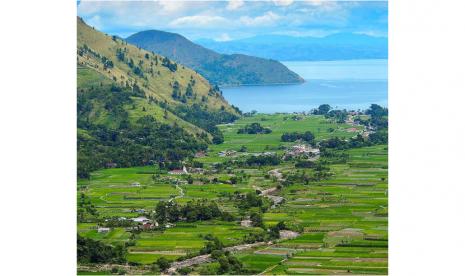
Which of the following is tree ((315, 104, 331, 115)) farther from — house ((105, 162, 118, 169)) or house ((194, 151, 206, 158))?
house ((105, 162, 118, 169))

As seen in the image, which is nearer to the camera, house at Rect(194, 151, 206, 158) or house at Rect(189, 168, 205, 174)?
house at Rect(189, 168, 205, 174)

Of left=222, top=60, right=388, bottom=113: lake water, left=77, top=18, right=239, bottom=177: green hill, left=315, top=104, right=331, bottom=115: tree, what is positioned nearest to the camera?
left=77, top=18, right=239, bottom=177: green hill

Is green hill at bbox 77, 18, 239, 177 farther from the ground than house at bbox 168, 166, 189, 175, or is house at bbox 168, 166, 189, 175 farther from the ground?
green hill at bbox 77, 18, 239, 177

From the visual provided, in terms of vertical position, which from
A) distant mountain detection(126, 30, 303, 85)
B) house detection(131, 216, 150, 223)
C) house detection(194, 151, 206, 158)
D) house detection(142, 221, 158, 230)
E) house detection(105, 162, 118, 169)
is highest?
distant mountain detection(126, 30, 303, 85)

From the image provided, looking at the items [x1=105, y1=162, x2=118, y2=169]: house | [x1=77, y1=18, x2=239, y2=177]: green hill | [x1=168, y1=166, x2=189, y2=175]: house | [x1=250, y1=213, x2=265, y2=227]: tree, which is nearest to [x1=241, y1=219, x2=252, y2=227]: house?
[x1=250, y1=213, x2=265, y2=227]: tree

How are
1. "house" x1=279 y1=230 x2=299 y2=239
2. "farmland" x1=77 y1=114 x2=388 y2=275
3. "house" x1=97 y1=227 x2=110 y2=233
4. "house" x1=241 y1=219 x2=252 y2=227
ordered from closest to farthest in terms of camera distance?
"farmland" x1=77 y1=114 x2=388 y2=275
"house" x1=279 y1=230 x2=299 y2=239
"house" x1=97 y1=227 x2=110 y2=233
"house" x1=241 y1=219 x2=252 y2=227

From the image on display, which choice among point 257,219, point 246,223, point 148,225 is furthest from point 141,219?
point 257,219
